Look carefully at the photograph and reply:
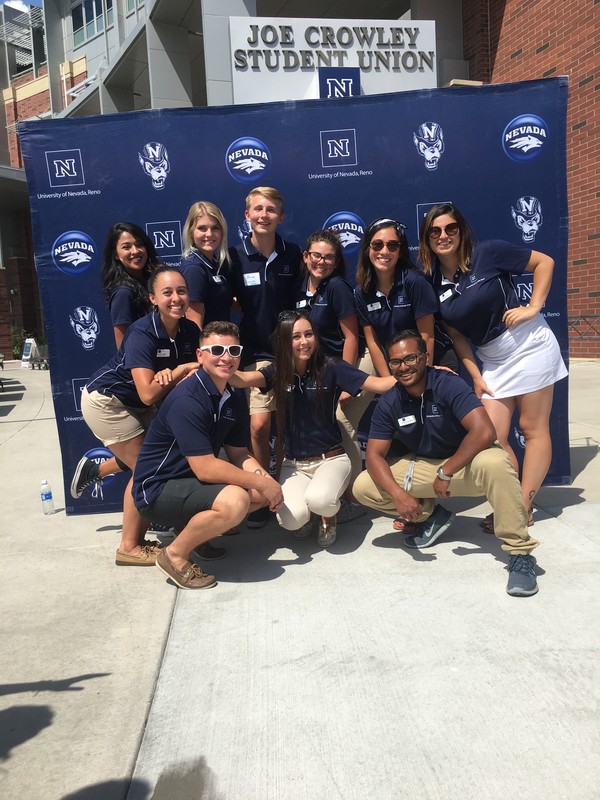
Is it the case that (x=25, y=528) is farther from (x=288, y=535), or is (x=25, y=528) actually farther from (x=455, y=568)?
(x=455, y=568)

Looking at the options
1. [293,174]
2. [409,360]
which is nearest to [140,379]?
[409,360]

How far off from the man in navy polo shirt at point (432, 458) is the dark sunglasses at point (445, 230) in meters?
0.62

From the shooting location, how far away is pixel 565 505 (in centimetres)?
392

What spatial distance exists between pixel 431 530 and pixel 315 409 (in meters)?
0.92

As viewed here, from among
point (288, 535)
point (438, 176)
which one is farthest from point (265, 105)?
point (288, 535)

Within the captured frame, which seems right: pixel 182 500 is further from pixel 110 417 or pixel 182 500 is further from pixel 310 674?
pixel 310 674

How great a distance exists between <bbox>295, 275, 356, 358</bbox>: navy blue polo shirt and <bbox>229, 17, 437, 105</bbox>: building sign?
3.49 m

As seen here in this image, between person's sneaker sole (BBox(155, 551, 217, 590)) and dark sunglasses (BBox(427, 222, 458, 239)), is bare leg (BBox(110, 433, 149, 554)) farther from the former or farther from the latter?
dark sunglasses (BBox(427, 222, 458, 239))

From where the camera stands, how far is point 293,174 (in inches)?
160

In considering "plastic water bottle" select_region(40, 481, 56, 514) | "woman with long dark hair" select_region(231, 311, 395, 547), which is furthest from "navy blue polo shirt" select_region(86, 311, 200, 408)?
"plastic water bottle" select_region(40, 481, 56, 514)

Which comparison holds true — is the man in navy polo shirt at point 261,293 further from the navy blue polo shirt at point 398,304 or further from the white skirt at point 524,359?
the white skirt at point 524,359

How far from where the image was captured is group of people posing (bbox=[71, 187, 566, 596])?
303 centimetres

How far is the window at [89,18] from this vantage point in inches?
941

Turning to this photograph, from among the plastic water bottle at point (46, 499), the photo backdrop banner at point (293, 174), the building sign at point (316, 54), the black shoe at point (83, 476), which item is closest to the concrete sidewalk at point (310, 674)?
the black shoe at point (83, 476)
